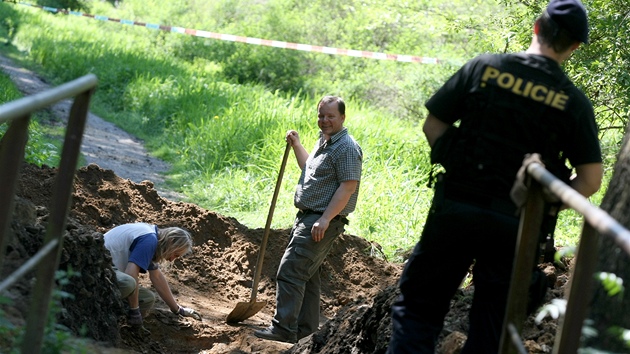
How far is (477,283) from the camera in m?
3.74

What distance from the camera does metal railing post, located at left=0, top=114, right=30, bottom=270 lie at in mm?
2757

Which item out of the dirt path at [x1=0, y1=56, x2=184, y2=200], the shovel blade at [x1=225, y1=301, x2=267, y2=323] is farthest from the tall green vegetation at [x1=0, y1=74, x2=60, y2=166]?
the shovel blade at [x1=225, y1=301, x2=267, y2=323]

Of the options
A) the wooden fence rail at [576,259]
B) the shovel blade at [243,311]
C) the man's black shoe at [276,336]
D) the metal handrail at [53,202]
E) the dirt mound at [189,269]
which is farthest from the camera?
the shovel blade at [243,311]

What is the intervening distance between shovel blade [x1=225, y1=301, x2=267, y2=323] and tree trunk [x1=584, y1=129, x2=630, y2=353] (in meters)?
4.13

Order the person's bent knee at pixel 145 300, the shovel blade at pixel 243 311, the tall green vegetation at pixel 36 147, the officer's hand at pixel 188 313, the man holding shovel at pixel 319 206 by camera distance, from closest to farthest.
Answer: the man holding shovel at pixel 319 206, the person's bent knee at pixel 145 300, the officer's hand at pixel 188 313, the shovel blade at pixel 243 311, the tall green vegetation at pixel 36 147

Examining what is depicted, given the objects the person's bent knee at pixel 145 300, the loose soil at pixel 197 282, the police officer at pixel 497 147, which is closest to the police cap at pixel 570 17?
the police officer at pixel 497 147

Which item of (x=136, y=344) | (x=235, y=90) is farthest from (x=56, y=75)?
(x=136, y=344)

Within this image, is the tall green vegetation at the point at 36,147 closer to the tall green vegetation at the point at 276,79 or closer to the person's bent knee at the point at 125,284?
the tall green vegetation at the point at 276,79

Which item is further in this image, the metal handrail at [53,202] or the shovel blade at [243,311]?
the shovel blade at [243,311]

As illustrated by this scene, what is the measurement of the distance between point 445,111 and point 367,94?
51.7ft

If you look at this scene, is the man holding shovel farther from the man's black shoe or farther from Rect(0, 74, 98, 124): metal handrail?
Rect(0, 74, 98, 124): metal handrail

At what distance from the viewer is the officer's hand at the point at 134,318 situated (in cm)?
639

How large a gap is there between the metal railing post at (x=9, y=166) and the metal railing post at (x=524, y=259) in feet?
5.20

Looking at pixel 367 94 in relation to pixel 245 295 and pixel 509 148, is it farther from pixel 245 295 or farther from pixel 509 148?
pixel 509 148
